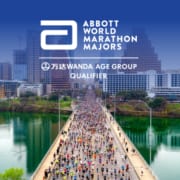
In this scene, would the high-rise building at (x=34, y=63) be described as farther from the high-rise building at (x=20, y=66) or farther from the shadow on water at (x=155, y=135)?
the shadow on water at (x=155, y=135)

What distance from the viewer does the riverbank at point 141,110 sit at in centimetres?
1449

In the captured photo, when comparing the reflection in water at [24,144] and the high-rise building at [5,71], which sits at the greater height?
Answer: the high-rise building at [5,71]

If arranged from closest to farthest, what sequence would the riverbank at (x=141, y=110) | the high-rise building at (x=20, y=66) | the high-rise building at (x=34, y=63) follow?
the riverbank at (x=141, y=110), the high-rise building at (x=34, y=63), the high-rise building at (x=20, y=66)

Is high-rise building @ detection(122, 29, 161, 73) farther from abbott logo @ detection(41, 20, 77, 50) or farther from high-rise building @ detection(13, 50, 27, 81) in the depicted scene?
abbott logo @ detection(41, 20, 77, 50)

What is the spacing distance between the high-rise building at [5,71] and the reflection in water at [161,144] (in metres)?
14.6

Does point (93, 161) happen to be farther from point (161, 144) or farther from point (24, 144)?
point (161, 144)

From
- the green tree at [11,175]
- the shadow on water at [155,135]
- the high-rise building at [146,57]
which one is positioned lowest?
the shadow on water at [155,135]

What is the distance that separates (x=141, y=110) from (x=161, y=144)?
7.35 m

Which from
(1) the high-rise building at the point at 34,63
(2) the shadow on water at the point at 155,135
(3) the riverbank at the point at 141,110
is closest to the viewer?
(2) the shadow on water at the point at 155,135

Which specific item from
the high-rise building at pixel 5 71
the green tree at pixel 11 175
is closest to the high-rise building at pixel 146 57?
the high-rise building at pixel 5 71

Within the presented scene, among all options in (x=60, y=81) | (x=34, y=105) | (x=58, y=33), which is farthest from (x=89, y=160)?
(x=60, y=81)

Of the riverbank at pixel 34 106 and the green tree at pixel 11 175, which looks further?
the riverbank at pixel 34 106

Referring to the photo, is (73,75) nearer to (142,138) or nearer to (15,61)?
(142,138)

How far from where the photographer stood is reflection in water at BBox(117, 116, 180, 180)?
561cm
